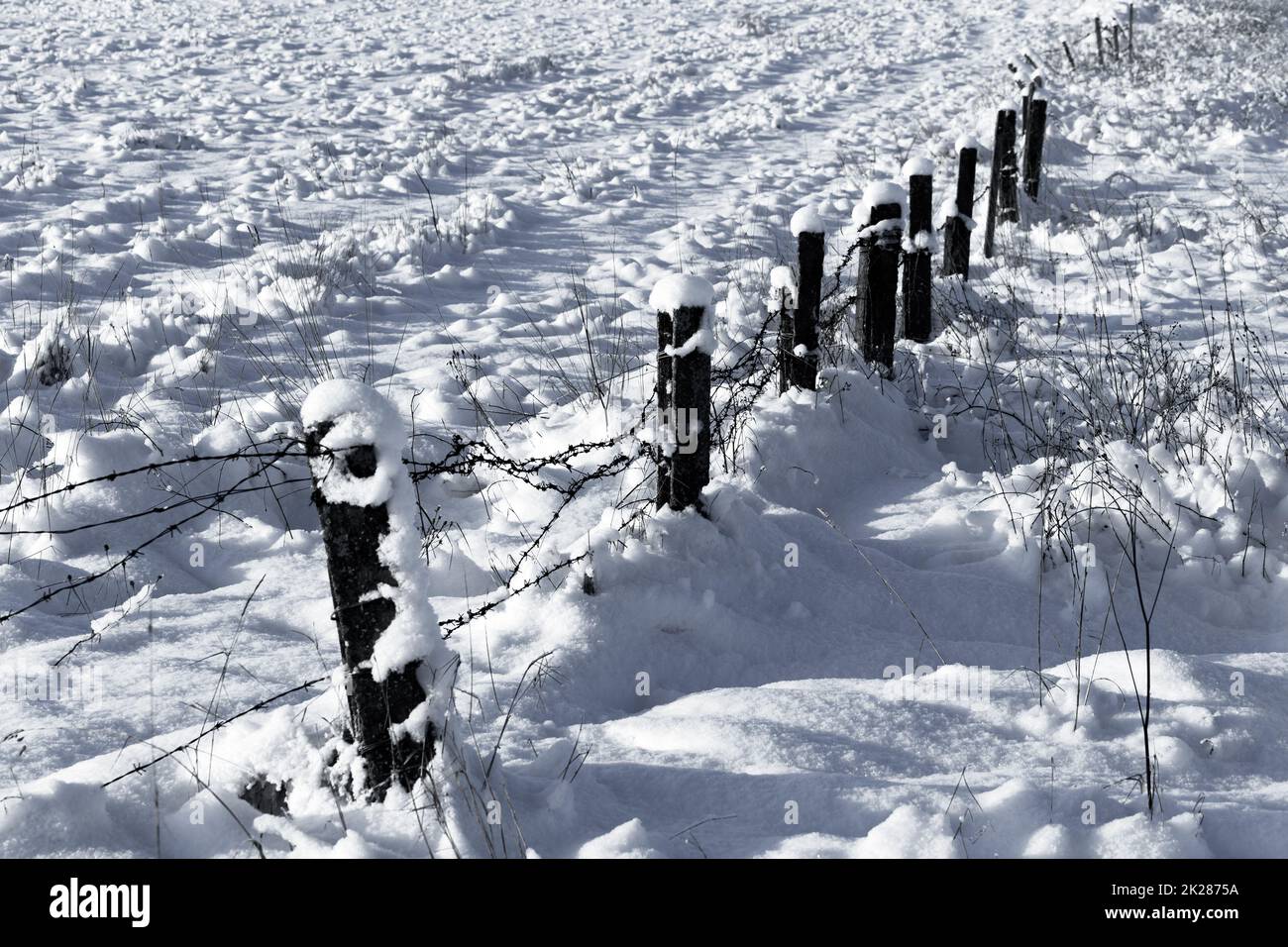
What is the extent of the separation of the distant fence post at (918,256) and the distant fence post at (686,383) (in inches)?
123

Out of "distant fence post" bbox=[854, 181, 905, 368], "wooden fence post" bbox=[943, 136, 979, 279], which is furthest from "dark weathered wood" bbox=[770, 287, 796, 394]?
"wooden fence post" bbox=[943, 136, 979, 279]

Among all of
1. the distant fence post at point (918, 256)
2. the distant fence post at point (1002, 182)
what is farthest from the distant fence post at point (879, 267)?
the distant fence post at point (1002, 182)

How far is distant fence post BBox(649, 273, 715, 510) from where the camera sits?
3.38m

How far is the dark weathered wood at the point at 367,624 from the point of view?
2053mm

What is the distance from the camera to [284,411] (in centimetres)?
512

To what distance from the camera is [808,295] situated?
469cm

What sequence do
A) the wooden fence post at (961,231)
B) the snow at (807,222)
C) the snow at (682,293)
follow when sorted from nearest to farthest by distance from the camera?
the snow at (682,293), the snow at (807,222), the wooden fence post at (961,231)

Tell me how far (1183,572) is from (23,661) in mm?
4269

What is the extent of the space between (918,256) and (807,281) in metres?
1.94

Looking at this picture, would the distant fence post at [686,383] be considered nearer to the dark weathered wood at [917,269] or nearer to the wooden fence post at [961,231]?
the dark weathered wood at [917,269]

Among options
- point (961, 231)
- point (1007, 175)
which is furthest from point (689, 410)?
point (1007, 175)
